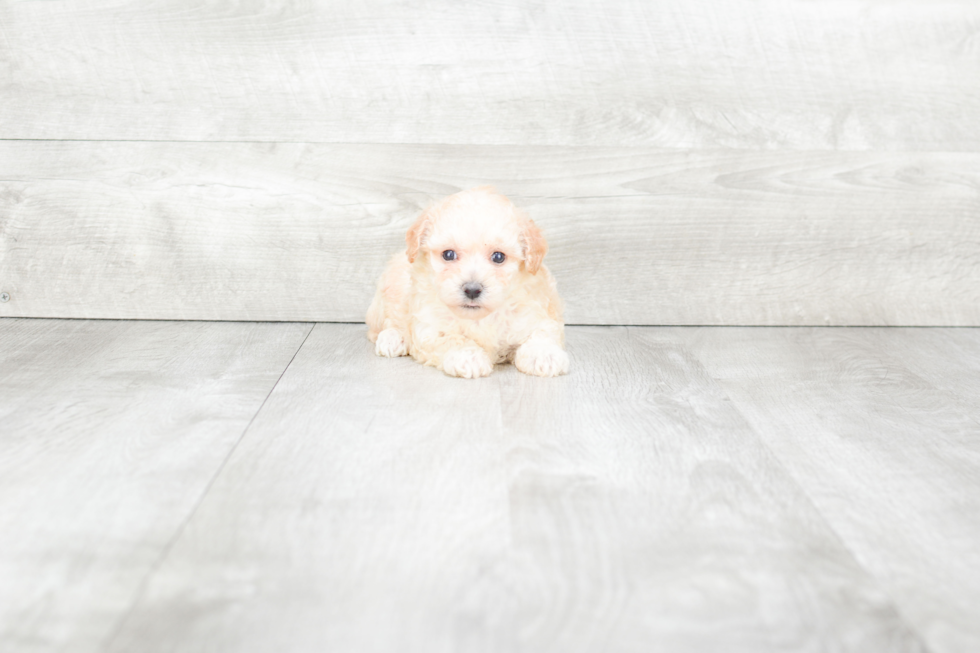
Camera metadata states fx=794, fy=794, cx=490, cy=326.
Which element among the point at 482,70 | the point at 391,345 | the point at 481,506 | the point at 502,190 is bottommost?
the point at 391,345

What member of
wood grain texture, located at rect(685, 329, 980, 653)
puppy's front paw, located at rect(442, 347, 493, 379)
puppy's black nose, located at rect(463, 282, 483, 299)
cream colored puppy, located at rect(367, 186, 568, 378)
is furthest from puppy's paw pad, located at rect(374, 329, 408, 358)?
wood grain texture, located at rect(685, 329, 980, 653)

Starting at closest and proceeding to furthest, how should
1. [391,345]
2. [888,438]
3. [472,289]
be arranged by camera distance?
[888,438]
[472,289]
[391,345]

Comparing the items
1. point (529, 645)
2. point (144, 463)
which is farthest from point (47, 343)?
point (529, 645)

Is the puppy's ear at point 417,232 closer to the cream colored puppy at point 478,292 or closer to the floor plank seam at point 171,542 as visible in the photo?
the cream colored puppy at point 478,292

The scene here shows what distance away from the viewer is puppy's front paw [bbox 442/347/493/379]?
152 cm

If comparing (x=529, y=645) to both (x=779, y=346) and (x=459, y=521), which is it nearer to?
(x=459, y=521)

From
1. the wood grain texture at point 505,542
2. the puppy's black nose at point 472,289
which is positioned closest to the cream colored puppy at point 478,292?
the puppy's black nose at point 472,289

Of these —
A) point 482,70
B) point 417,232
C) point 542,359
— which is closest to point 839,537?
point 542,359

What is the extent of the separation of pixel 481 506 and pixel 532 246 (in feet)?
2.14

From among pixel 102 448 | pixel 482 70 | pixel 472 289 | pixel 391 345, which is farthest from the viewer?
pixel 482 70

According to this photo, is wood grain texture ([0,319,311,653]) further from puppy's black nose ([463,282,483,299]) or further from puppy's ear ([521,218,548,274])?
puppy's ear ([521,218,548,274])

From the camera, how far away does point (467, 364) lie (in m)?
1.52

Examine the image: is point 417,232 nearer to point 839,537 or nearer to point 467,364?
point 467,364

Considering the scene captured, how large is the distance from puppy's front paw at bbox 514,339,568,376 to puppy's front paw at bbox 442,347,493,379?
71 mm
